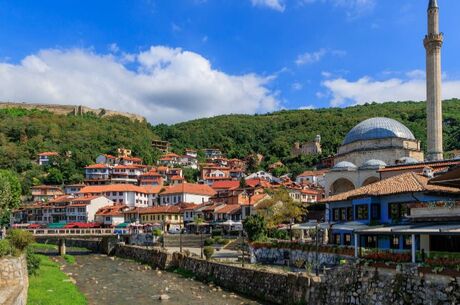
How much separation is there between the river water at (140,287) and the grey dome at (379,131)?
81.2 ft

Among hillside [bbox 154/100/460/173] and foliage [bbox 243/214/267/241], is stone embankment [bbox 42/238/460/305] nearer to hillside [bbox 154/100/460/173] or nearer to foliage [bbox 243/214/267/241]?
foliage [bbox 243/214/267/241]

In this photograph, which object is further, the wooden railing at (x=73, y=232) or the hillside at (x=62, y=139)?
the hillside at (x=62, y=139)

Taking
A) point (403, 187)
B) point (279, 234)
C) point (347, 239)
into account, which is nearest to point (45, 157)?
point (279, 234)

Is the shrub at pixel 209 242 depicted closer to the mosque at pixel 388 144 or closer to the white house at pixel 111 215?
the mosque at pixel 388 144

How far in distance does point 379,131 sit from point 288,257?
914 inches

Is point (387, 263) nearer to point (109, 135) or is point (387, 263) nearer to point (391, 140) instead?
point (391, 140)

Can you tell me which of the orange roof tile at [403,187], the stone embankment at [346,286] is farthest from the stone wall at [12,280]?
the orange roof tile at [403,187]

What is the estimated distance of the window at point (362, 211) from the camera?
27953 millimetres

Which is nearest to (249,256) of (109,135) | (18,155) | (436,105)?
(436,105)

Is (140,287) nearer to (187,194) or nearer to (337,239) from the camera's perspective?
(337,239)

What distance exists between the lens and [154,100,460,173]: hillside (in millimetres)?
122188

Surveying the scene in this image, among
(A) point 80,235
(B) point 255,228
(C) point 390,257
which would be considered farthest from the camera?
(A) point 80,235

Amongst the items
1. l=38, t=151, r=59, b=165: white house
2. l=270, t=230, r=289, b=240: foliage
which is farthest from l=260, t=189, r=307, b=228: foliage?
l=38, t=151, r=59, b=165: white house

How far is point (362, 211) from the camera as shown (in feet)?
92.9
